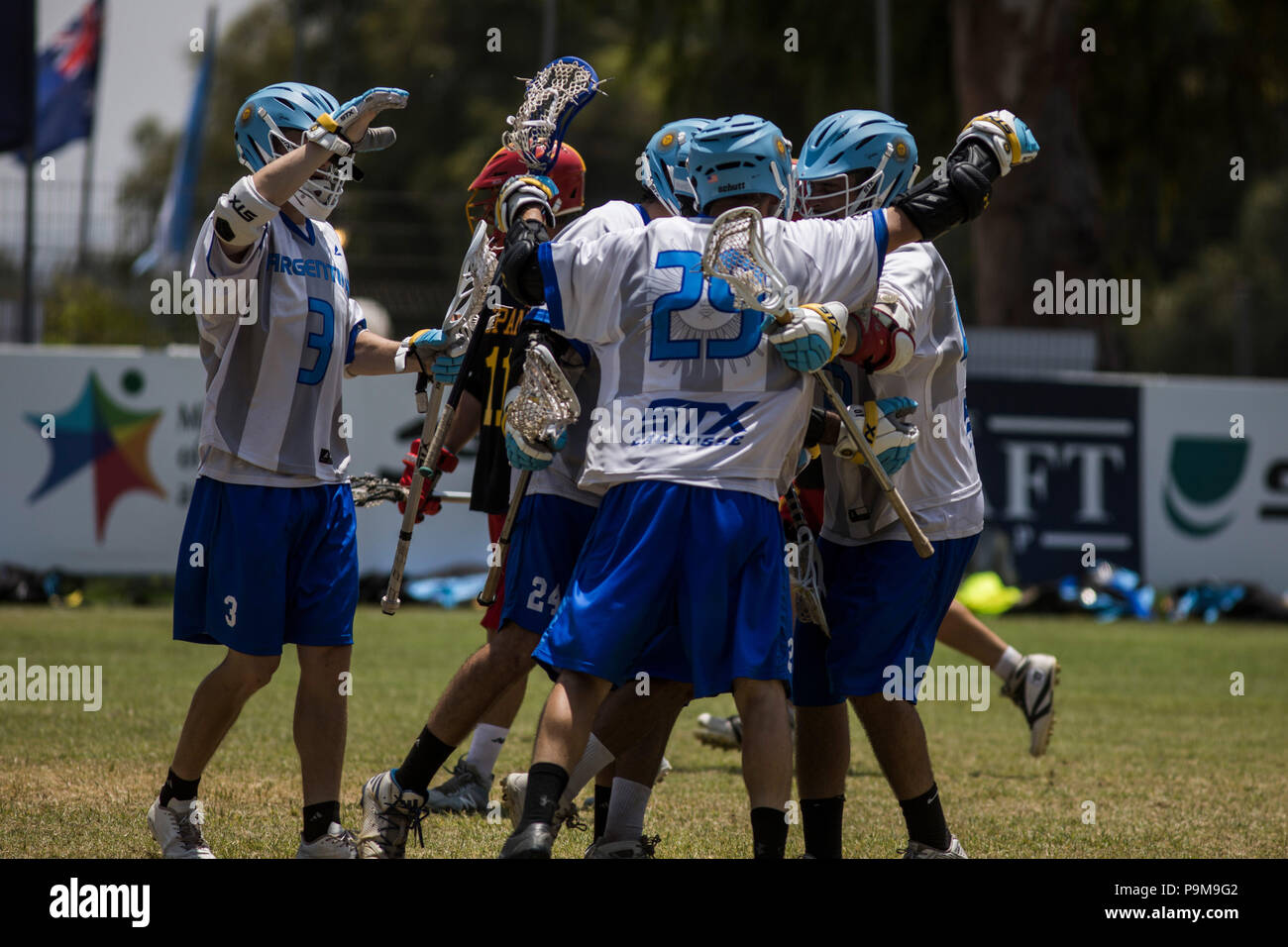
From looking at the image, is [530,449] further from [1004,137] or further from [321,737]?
[1004,137]

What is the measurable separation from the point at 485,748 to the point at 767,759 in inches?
74.3

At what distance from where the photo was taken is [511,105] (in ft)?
128

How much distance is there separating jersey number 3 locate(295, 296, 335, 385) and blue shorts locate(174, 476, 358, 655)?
1.05 ft

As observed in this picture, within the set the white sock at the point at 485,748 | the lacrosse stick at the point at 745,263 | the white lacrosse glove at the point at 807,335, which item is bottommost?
the white sock at the point at 485,748

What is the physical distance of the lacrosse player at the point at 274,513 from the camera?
427 cm

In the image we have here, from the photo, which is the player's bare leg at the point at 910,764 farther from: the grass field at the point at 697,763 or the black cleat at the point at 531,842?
the black cleat at the point at 531,842

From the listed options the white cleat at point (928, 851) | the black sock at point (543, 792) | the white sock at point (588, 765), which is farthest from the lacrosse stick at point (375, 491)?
the white cleat at point (928, 851)

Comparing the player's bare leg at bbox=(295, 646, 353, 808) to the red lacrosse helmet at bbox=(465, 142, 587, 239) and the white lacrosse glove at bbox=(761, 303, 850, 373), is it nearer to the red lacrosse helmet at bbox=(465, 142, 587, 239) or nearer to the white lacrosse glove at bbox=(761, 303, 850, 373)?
the red lacrosse helmet at bbox=(465, 142, 587, 239)

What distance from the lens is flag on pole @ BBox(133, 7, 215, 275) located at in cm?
1532

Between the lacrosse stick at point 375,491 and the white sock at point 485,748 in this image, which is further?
the white sock at point 485,748

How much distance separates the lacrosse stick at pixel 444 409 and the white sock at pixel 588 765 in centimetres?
73

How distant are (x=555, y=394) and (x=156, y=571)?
28.6ft

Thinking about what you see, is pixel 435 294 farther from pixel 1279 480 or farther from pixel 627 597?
pixel 627 597
